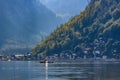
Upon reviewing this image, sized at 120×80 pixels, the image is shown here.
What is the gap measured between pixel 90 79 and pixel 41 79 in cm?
1384

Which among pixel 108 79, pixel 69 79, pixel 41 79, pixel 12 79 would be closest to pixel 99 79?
pixel 108 79

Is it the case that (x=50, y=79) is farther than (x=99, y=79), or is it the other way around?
(x=50, y=79)

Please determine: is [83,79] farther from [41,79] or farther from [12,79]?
[12,79]

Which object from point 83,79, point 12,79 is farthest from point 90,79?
point 12,79

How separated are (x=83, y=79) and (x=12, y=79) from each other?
18.9 m

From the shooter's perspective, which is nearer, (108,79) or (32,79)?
(108,79)

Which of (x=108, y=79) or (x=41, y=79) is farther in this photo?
(x=41, y=79)

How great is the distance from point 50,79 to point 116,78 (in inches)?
675

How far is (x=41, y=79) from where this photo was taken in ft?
344

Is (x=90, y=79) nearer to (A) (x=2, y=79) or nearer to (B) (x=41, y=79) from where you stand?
(B) (x=41, y=79)

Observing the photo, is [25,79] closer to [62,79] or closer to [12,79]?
[12,79]

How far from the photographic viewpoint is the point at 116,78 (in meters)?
96.4

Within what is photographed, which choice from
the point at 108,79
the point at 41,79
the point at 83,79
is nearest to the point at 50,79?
the point at 41,79

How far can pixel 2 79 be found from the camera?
105000 millimetres
